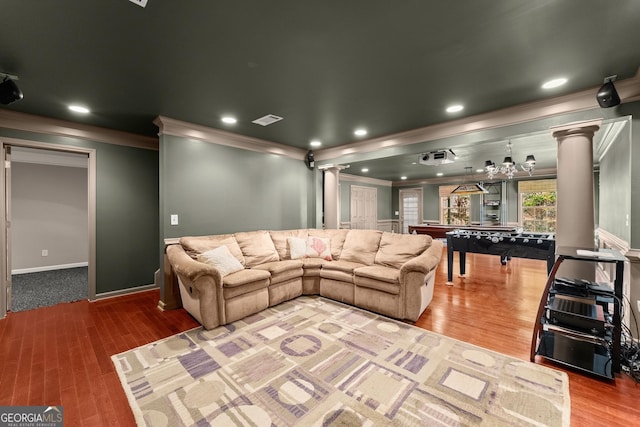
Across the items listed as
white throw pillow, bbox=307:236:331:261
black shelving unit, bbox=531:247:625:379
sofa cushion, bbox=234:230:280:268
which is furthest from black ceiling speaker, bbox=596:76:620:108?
sofa cushion, bbox=234:230:280:268

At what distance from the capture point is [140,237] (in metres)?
4.39

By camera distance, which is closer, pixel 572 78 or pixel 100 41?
pixel 100 41

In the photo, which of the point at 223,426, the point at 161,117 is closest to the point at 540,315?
the point at 223,426

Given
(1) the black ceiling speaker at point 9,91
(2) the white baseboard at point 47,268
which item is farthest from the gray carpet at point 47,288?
(1) the black ceiling speaker at point 9,91

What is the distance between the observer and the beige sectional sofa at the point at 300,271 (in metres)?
3.02

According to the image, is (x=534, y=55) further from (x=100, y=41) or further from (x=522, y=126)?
(x=100, y=41)

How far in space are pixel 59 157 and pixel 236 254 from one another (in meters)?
4.94

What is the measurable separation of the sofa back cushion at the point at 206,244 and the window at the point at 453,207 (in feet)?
28.4

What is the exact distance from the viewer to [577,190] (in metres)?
2.84

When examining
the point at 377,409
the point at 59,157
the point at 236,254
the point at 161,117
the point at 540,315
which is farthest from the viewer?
the point at 59,157

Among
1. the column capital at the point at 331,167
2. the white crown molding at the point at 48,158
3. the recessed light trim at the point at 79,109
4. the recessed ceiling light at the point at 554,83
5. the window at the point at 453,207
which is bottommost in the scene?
the window at the point at 453,207

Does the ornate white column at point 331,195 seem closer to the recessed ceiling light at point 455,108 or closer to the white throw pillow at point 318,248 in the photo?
the white throw pillow at point 318,248

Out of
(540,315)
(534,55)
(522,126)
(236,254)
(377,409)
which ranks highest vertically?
(534,55)

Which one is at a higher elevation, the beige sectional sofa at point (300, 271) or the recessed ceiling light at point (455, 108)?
the recessed ceiling light at point (455, 108)
